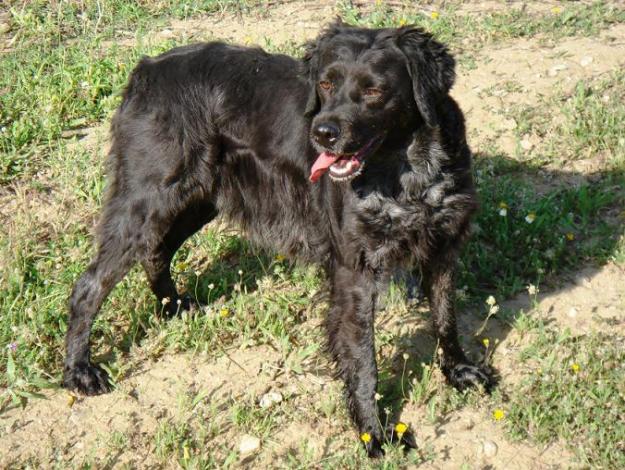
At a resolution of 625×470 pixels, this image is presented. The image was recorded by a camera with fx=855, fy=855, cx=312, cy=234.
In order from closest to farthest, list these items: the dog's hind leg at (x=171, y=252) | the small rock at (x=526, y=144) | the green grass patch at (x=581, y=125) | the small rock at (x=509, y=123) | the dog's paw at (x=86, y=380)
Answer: the dog's paw at (x=86, y=380) < the dog's hind leg at (x=171, y=252) < the green grass patch at (x=581, y=125) < the small rock at (x=526, y=144) < the small rock at (x=509, y=123)

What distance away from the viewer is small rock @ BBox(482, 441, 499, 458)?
4.34 meters

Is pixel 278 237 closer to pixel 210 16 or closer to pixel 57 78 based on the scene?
pixel 57 78

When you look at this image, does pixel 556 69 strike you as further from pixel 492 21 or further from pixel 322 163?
pixel 322 163

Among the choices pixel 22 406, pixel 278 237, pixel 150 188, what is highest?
pixel 150 188

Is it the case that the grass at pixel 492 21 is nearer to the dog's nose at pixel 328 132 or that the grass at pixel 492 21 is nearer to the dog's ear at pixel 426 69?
the dog's ear at pixel 426 69

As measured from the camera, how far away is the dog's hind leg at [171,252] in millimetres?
5344

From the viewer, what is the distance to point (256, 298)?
5395 mm

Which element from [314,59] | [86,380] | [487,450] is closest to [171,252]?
[86,380]

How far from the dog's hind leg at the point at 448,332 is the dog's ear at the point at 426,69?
0.92 m

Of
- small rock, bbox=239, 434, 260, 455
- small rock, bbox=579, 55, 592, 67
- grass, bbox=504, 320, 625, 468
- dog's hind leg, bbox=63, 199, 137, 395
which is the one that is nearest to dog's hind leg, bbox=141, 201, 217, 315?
dog's hind leg, bbox=63, 199, 137, 395

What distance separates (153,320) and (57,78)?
9.41ft

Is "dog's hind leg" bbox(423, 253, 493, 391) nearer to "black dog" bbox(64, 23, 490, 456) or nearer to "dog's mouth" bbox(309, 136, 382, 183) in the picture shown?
"black dog" bbox(64, 23, 490, 456)

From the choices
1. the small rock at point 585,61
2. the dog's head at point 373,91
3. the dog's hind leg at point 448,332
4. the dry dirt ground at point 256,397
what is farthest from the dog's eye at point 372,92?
the small rock at point 585,61

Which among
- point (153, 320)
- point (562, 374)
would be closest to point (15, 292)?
point (153, 320)
